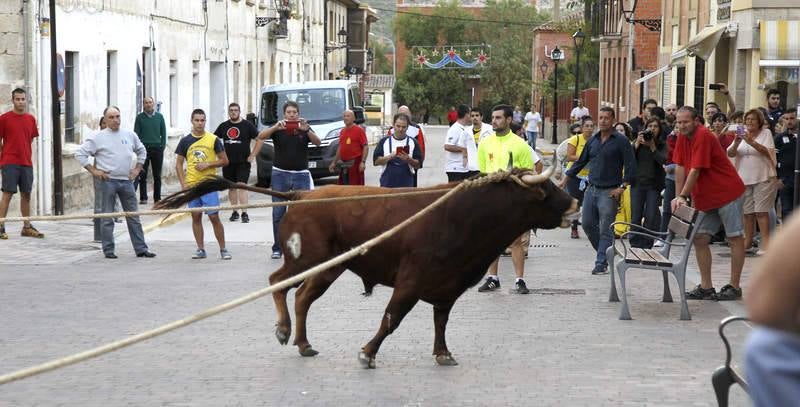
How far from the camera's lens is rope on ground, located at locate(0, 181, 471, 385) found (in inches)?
185

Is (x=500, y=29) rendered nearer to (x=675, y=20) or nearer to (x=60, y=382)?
(x=675, y=20)

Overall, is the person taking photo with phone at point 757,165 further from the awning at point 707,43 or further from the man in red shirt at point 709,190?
the awning at point 707,43

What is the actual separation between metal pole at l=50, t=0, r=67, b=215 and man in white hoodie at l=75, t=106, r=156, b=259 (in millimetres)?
3778

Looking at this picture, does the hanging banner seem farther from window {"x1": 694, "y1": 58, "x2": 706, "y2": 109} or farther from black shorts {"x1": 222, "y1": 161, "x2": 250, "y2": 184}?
black shorts {"x1": 222, "y1": 161, "x2": 250, "y2": 184}

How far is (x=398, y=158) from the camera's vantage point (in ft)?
50.0

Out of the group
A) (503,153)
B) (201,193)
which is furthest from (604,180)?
(201,193)

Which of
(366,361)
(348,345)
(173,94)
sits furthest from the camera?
(173,94)

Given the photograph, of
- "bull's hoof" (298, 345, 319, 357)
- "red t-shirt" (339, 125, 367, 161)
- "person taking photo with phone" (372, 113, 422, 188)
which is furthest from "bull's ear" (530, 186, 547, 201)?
Answer: "red t-shirt" (339, 125, 367, 161)

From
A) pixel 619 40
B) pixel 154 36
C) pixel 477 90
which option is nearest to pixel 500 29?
pixel 477 90

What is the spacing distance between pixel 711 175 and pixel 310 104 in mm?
18307

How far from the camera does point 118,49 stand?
81.2ft

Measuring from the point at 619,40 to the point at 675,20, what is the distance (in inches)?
484

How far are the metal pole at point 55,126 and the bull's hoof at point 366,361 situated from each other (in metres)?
11.4

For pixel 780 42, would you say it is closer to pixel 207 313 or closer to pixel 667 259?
pixel 667 259
